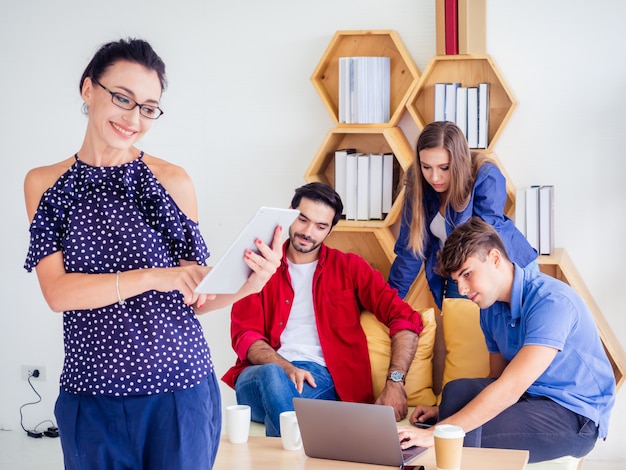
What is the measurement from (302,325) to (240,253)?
1.82 metres

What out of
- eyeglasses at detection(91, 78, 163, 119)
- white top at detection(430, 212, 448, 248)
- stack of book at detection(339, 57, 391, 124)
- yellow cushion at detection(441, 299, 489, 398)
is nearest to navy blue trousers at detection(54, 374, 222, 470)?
eyeglasses at detection(91, 78, 163, 119)

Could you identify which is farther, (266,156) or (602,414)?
(266,156)

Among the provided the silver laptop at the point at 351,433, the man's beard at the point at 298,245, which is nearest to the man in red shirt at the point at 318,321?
the man's beard at the point at 298,245

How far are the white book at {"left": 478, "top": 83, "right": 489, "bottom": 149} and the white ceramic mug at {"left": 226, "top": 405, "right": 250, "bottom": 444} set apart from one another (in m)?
1.79

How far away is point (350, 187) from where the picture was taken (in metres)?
3.77

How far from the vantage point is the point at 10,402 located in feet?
14.8

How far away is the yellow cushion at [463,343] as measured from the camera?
307cm

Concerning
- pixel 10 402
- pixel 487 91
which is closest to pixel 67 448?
pixel 487 91

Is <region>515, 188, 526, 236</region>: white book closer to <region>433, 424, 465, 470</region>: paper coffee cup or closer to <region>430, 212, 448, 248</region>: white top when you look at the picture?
<region>430, 212, 448, 248</region>: white top

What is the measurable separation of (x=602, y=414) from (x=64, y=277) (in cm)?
184

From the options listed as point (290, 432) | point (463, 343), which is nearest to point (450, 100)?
point (463, 343)

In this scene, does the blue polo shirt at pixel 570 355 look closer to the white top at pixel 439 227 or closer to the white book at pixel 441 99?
the white top at pixel 439 227

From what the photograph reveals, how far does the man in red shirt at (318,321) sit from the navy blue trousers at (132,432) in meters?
1.61

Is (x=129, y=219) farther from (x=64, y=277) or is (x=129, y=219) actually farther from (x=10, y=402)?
(x=10, y=402)
